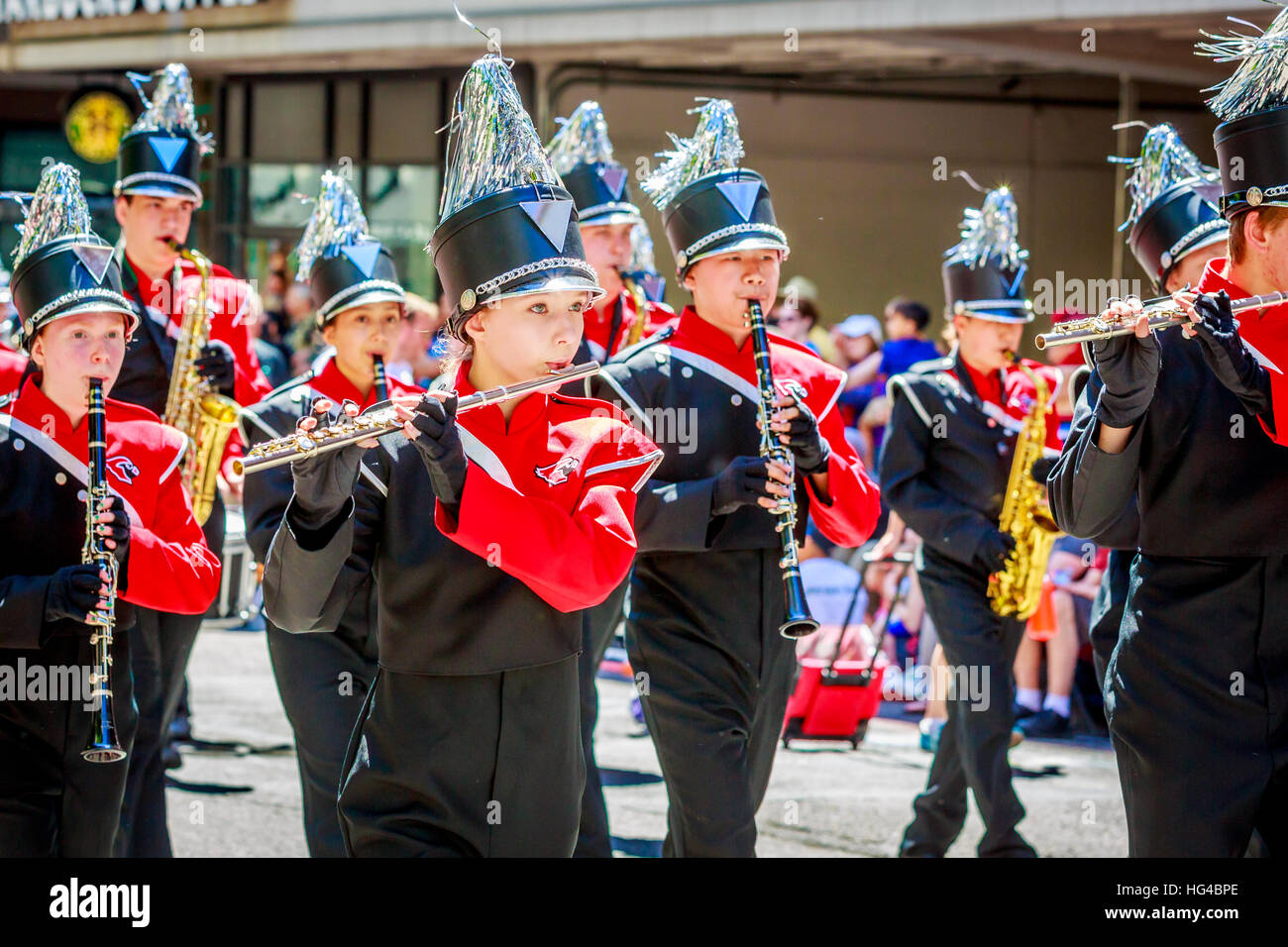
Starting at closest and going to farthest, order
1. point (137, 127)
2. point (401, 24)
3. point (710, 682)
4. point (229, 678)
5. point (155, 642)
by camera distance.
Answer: point (710, 682) → point (155, 642) → point (137, 127) → point (229, 678) → point (401, 24)

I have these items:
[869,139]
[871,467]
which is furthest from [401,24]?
[871,467]

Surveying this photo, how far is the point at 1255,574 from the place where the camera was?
4016 mm

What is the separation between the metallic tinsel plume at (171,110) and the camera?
24.1ft

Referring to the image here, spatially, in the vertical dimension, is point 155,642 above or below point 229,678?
above

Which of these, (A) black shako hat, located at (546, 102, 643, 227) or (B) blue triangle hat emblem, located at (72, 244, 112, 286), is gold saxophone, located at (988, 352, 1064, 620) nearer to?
(A) black shako hat, located at (546, 102, 643, 227)

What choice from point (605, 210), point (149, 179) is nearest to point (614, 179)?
point (605, 210)

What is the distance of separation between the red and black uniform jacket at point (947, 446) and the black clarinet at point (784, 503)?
1.99 meters

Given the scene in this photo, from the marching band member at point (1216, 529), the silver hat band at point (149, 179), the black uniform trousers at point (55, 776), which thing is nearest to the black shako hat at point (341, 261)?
the silver hat band at point (149, 179)

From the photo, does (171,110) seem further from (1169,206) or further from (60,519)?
(1169,206)

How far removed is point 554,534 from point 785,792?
4.85 metres

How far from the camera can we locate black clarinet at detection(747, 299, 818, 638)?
4.66 meters

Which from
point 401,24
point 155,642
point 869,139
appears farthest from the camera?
point 869,139

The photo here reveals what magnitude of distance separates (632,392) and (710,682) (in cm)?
89
